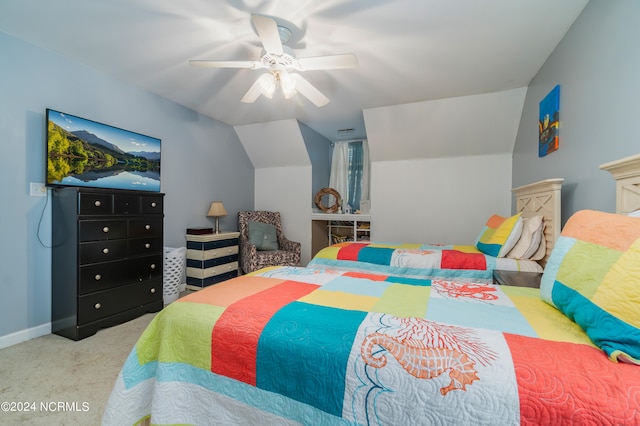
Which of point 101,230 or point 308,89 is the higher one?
point 308,89

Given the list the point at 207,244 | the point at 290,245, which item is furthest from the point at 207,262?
the point at 290,245

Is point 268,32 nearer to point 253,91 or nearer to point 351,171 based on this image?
point 253,91

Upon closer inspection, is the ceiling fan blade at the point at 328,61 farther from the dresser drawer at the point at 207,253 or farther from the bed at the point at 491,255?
the dresser drawer at the point at 207,253

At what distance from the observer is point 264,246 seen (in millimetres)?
4234

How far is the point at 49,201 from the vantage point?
2.38m

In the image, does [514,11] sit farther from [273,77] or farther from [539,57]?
[273,77]

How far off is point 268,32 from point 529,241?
98.2 inches

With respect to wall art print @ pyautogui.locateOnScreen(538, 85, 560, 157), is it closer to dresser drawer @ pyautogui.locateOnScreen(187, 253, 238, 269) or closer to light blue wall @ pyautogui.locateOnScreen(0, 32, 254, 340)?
dresser drawer @ pyautogui.locateOnScreen(187, 253, 238, 269)

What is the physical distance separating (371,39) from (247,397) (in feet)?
7.89

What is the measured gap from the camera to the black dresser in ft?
7.31

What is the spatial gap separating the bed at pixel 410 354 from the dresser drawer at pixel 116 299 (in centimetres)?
166

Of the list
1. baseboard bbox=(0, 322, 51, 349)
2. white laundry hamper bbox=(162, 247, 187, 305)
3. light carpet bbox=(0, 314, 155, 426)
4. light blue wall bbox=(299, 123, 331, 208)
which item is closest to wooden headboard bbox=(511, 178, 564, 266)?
light blue wall bbox=(299, 123, 331, 208)

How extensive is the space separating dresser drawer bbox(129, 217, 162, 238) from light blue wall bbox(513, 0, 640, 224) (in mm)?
3596

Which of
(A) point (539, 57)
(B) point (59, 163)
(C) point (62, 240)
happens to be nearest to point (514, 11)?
(A) point (539, 57)
